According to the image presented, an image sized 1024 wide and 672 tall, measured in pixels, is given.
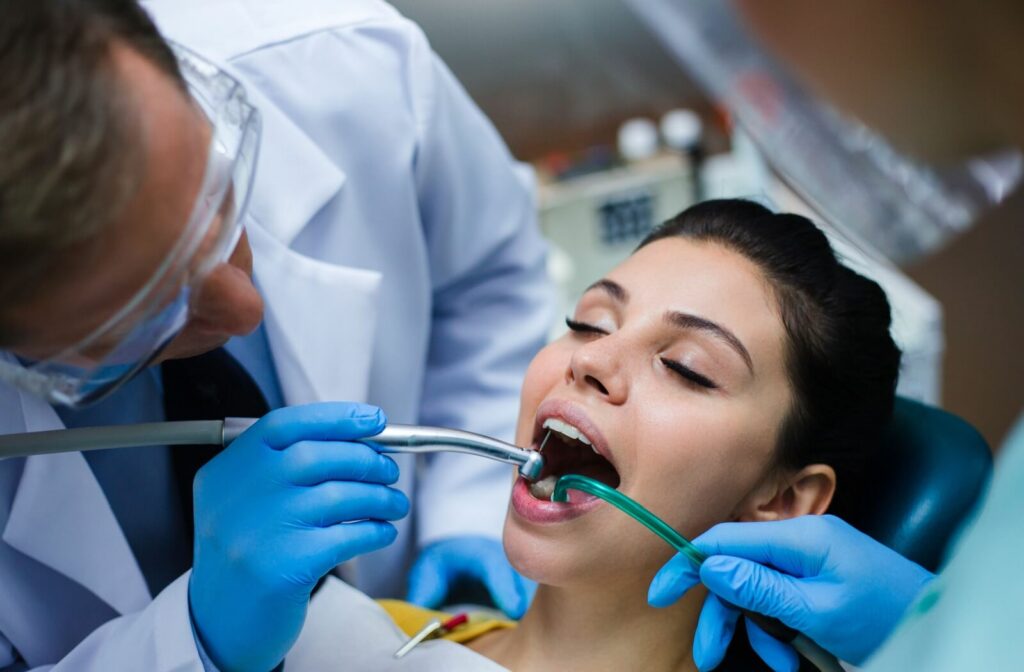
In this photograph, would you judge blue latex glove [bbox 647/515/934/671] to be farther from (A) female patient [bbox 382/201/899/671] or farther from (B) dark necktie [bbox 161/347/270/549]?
(B) dark necktie [bbox 161/347/270/549]

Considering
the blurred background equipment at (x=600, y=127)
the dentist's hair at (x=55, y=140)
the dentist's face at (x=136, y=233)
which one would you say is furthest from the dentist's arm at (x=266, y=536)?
the blurred background equipment at (x=600, y=127)

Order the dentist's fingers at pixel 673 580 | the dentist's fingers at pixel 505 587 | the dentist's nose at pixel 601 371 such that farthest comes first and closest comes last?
the dentist's fingers at pixel 505 587 < the dentist's nose at pixel 601 371 < the dentist's fingers at pixel 673 580

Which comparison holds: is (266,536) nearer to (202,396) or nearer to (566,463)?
(202,396)

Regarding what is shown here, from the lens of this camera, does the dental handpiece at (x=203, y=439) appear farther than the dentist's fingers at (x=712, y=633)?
No

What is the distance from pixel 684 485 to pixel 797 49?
28.1 inches

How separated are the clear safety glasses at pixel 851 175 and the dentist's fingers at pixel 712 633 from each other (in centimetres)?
61

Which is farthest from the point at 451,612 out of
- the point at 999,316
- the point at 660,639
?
the point at 999,316

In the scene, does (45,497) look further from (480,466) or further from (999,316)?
(999,316)

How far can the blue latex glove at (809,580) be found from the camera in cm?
118

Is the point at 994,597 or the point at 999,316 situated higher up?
the point at 994,597

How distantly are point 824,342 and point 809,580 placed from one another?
0.38m

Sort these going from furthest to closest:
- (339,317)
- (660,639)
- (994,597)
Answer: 1. (339,317)
2. (660,639)
3. (994,597)

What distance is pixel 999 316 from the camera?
55.7 inches

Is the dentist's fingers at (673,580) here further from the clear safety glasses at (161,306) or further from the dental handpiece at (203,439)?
the clear safety glasses at (161,306)
